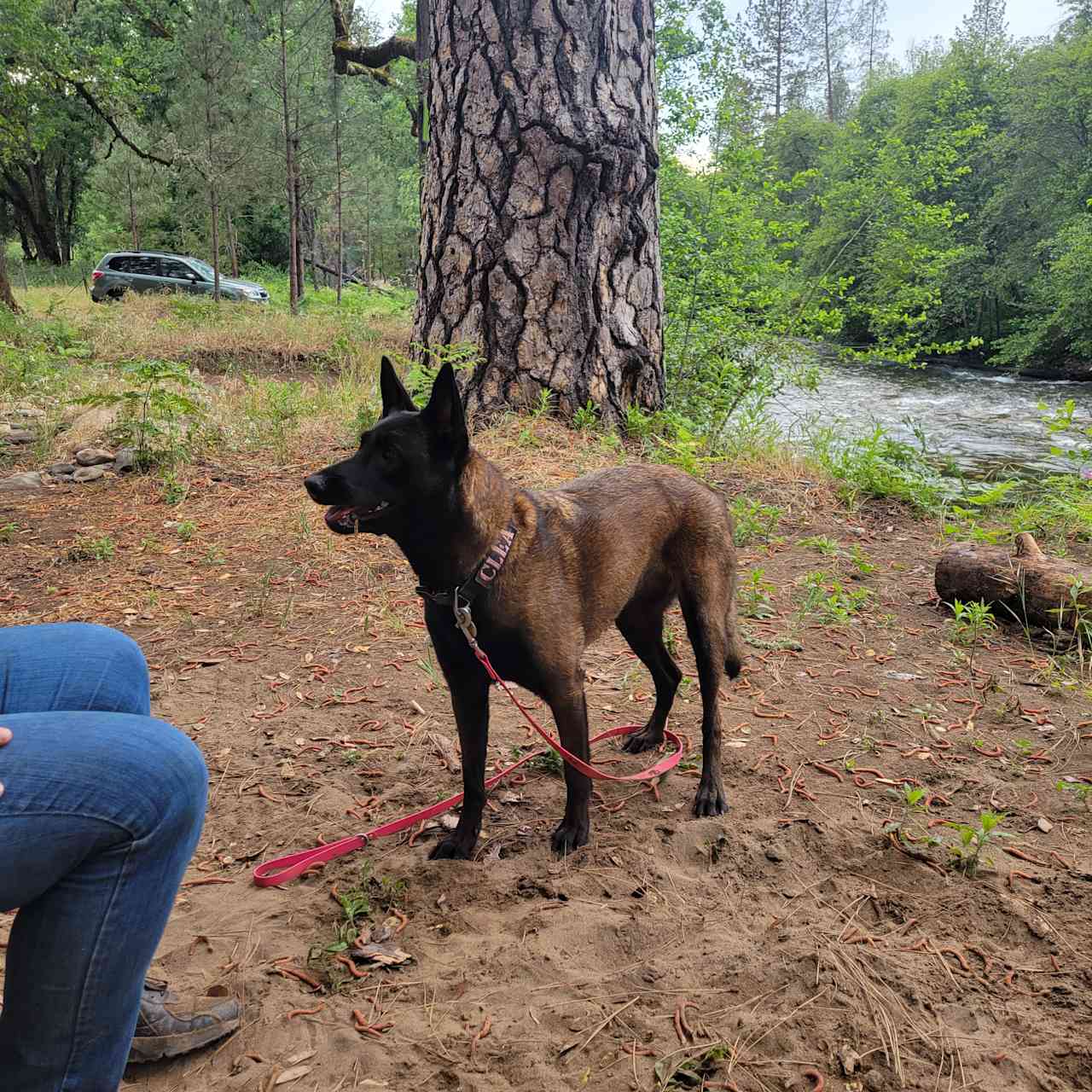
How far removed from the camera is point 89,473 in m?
6.75

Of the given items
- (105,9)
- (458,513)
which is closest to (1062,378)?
(458,513)

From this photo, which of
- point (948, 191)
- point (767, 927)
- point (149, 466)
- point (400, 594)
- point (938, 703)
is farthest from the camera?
point (948, 191)

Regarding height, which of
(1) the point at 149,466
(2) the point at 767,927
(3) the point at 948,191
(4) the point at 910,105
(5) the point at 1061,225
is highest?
(4) the point at 910,105

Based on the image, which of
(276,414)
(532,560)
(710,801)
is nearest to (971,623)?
(710,801)

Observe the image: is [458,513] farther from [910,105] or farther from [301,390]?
[910,105]

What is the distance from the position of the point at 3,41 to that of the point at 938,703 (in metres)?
23.4

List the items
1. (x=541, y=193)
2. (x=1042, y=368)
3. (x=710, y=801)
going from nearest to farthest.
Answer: (x=710, y=801), (x=541, y=193), (x=1042, y=368)

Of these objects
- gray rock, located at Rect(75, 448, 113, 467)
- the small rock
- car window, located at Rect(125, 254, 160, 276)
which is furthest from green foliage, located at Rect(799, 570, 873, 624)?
car window, located at Rect(125, 254, 160, 276)

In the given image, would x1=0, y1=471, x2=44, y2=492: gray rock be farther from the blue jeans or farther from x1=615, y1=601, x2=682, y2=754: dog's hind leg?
the blue jeans

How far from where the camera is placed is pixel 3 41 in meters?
17.8

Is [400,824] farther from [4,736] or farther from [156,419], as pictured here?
[156,419]

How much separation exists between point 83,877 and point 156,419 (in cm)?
628

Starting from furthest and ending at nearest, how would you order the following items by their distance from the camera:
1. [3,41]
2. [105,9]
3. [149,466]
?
1. [105,9]
2. [3,41]
3. [149,466]

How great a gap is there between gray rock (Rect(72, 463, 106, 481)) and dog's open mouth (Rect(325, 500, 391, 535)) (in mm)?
5393
